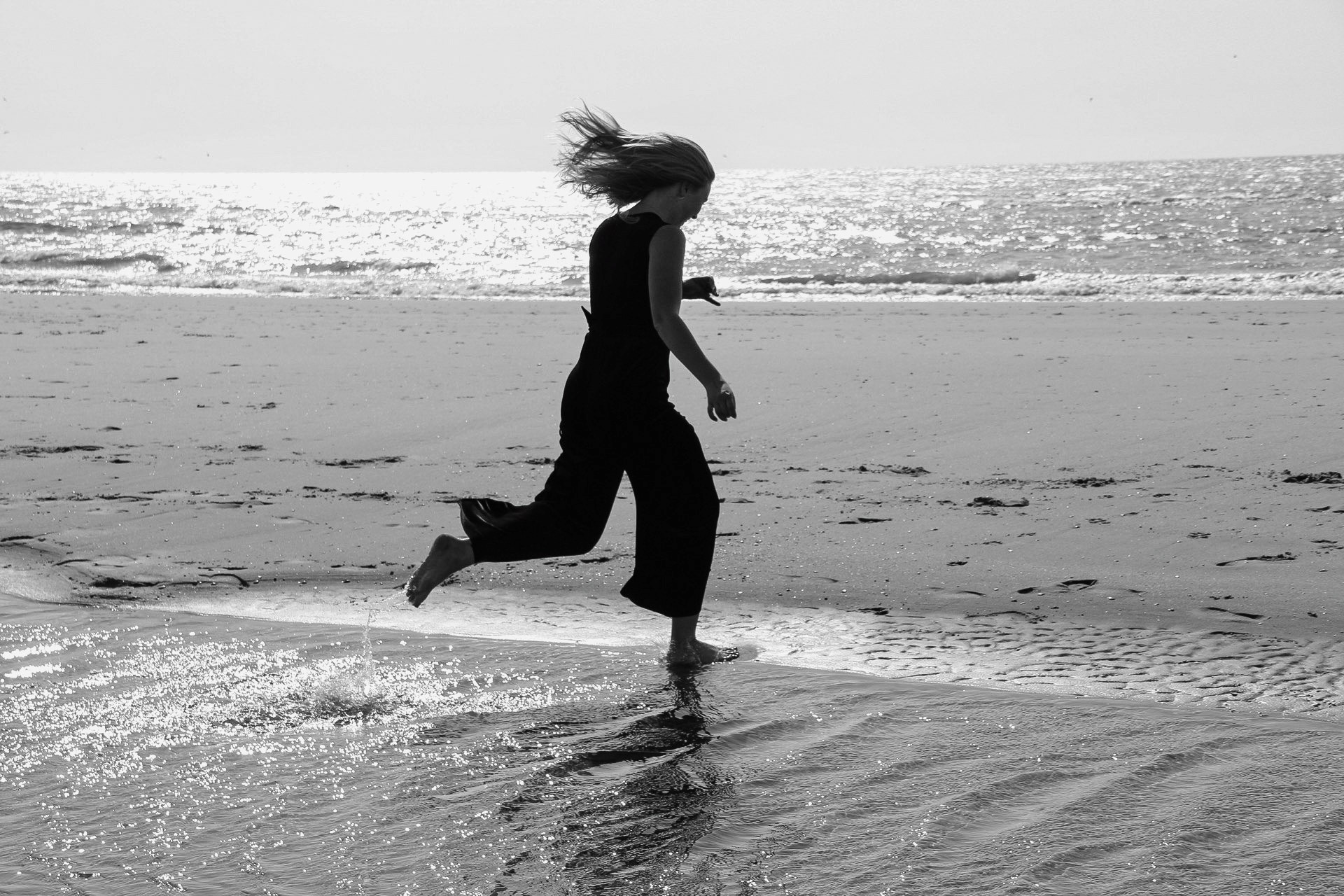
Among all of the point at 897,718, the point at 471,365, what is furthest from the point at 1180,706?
the point at 471,365

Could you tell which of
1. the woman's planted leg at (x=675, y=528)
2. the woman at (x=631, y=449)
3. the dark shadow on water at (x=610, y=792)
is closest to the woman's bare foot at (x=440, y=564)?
the woman at (x=631, y=449)

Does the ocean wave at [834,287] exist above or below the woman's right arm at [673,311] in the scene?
above

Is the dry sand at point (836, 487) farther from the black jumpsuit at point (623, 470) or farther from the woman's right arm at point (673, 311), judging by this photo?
the woman's right arm at point (673, 311)

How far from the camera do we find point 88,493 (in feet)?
18.4

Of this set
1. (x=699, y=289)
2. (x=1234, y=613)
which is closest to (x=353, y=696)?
(x=699, y=289)

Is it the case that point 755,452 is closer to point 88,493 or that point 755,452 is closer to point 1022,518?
point 1022,518

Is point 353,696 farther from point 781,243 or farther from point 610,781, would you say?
point 781,243

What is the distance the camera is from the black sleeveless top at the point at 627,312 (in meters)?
3.41

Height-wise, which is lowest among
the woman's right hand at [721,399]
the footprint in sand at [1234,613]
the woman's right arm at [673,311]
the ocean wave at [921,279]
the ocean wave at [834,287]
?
the footprint in sand at [1234,613]

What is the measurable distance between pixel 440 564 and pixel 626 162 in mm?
1204

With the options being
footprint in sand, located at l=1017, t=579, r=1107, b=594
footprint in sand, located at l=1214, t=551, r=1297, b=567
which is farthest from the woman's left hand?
footprint in sand, located at l=1214, t=551, r=1297, b=567

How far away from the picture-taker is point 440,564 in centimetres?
354

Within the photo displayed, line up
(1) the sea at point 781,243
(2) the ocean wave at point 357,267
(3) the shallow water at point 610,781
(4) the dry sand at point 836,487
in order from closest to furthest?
1. (3) the shallow water at point 610,781
2. (4) the dry sand at point 836,487
3. (1) the sea at point 781,243
4. (2) the ocean wave at point 357,267

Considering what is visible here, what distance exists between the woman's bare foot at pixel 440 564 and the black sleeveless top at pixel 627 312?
607 mm
